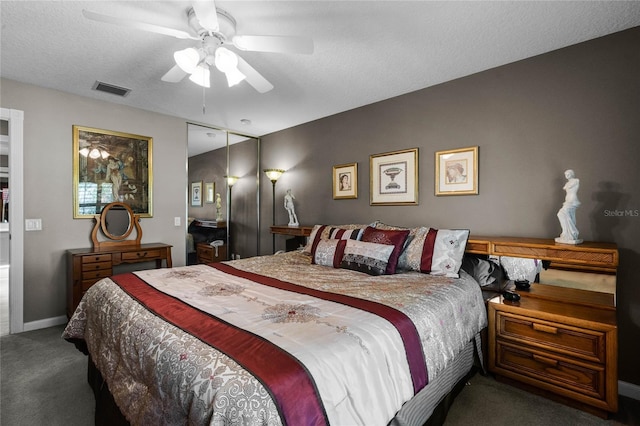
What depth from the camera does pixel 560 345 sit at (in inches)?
75.7

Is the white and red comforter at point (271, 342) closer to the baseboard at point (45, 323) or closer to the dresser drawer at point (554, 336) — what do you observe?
the dresser drawer at point (554, 336)

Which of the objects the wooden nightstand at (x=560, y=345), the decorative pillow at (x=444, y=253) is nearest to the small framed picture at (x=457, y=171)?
the decorative pillow at (x=444, y=253)

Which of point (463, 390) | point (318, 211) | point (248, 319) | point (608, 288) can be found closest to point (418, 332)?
point (248, 319)

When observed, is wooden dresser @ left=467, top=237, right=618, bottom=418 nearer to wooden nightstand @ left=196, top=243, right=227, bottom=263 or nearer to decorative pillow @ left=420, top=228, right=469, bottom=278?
decorative pillow @ left=420, top=228, right=469, bottom=278

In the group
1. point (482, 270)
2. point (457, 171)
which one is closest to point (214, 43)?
point (457, 171)

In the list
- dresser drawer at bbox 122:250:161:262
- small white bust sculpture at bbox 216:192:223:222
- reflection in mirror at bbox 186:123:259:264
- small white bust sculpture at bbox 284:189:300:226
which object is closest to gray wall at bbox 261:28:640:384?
small white bust sculpture at bbox 284:189:300:226

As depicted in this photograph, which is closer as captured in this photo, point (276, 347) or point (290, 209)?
point (276, 347)

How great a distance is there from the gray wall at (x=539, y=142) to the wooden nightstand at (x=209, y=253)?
2435mm

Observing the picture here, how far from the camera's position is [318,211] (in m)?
4.17

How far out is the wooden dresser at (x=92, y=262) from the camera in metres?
3.06

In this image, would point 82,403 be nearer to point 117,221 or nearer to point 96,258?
point 96,258

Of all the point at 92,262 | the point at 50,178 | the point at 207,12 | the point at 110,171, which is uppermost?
the point at 207,12

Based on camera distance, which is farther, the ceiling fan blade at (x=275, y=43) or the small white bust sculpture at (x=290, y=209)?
the small white bust sculpture at (x=290, y=209)

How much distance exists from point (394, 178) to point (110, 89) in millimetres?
3190
